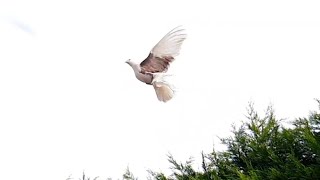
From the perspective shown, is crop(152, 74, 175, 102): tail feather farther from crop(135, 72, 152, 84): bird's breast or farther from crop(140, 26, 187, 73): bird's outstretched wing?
crop(140, 26, 187, 73): bird's outstretched wing

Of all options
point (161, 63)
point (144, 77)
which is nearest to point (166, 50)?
point (161, 63)

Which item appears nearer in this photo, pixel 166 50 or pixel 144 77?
pixel 144 77

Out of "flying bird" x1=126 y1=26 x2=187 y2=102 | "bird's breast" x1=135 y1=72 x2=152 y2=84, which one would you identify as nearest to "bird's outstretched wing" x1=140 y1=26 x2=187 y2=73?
"flying bird" x1=126 y1=26 x2=187 y2=102

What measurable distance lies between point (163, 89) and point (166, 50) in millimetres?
256

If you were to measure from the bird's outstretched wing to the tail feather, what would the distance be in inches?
5.5

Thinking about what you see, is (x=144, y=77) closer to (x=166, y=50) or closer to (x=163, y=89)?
(x=163, y=89)

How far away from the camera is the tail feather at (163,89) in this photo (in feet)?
5.82

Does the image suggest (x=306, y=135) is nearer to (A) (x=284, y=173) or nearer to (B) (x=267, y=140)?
(A) (x=284, y=173)

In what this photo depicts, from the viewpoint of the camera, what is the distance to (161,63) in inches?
77.3

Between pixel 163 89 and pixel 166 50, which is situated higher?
pixel 166 50

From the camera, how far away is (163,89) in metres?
1.80

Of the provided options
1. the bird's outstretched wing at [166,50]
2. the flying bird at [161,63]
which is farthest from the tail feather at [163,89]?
the bird's outstretched wing at [166,50]

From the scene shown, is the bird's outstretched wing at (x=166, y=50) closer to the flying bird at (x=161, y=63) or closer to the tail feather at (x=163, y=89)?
the flying bird at (x=161, y=63)

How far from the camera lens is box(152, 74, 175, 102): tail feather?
1772 millimetres
